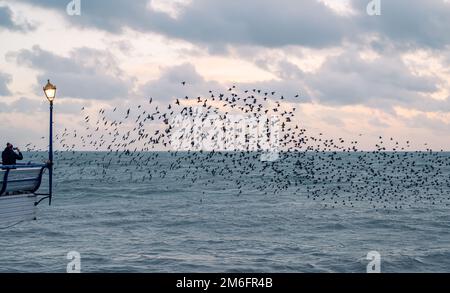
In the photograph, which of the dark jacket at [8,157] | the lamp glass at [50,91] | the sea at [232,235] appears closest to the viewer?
the dark jacket at [8,157]

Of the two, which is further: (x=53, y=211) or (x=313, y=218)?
A: (x=53, y=211)

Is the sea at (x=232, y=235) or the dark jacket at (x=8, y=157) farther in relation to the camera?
the sea at (x=232, y=235)

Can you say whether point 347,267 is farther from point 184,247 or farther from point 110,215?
point 110,215

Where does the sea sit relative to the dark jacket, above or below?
below

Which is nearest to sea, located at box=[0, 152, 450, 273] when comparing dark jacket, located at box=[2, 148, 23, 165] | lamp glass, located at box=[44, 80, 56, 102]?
dark jacket, located at box=[2, 148, 23, 165]

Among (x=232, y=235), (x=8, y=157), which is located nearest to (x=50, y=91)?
(x=8, y=157)

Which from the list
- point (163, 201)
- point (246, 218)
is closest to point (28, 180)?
point (246, 218)

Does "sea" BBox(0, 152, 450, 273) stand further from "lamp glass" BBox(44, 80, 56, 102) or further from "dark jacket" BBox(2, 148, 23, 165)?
"lamp glass" BBox(44, 80, 56, 102)

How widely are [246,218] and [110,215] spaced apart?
11.6 m

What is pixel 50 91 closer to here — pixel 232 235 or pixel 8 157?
pixel 8 157

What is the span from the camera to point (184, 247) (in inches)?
1189

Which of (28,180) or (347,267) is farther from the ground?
(28,180)

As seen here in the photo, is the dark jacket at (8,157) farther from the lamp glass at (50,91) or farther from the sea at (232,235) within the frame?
the sea at (232,235)

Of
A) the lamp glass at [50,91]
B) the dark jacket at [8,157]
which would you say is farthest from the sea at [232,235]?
the lamp glass at [50,91]
